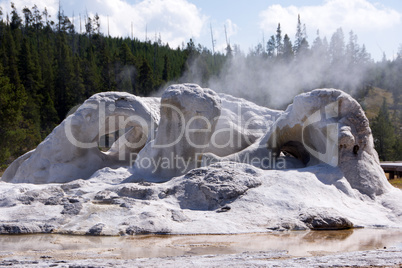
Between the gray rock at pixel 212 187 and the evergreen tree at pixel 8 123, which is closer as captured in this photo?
the gray rock at pixel 212 187

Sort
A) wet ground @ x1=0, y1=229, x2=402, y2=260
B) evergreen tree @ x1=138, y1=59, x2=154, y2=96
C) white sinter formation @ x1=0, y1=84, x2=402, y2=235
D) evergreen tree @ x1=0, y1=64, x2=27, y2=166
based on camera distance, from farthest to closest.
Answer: evergreen tree @ x1=138, y1=59, x2=154, y2=96 → evergreen tree @ x1=0, y1=64, x2=27, y2=166 → white sinter formation @ x1=0, y1=84, x2=402, y2=235 → wet ground @ x1=0, y1=229, x2=402, y2=260

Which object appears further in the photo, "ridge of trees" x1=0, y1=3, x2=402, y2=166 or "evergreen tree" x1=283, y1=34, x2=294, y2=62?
"evergreen tree" x1=283, y1=34, x2=294, y2=62

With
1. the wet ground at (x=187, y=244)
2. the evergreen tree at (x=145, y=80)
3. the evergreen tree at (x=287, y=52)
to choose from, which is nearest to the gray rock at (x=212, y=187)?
the wet ground at (x=187, y=244)

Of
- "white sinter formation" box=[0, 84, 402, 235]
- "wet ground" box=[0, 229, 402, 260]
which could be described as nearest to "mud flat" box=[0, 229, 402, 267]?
"wet ground" box=[0, 229, 402, 260]

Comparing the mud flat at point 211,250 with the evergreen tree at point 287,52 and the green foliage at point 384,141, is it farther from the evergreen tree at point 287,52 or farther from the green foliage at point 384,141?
the evergreen tree at point 287,52

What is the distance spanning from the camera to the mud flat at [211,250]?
13.5 ft

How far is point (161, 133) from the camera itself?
8.76 meters

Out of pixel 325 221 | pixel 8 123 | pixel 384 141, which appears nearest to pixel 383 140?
pixel 384 141

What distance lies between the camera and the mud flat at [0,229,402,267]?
4109 mm

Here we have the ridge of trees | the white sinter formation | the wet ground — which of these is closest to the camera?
the wet ground

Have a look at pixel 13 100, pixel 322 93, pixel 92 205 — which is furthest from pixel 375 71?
pixel 92 205

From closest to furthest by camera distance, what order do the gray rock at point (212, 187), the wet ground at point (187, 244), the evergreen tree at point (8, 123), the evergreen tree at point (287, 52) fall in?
the wet ground at point (187, 244) → the gray rock at point (212, 187) → the evergreen tree at point (8, 123) → the evergreen tree at point (287, 52)

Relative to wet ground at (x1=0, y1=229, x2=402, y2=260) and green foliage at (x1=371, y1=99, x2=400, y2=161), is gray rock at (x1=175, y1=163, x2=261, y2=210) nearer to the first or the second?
wet ground at (x1=0, y1=229, x2=402, y2=260)

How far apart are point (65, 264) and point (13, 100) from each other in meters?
17.2
